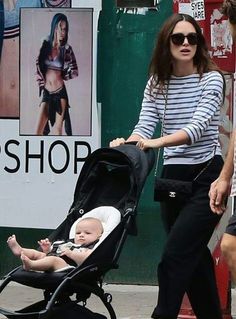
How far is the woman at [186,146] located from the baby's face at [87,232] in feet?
1.46

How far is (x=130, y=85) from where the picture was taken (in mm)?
8008

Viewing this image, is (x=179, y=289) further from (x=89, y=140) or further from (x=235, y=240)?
(x=89, y=140)

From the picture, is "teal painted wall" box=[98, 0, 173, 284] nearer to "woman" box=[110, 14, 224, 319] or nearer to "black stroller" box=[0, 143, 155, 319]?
"woman" box=[110, 14, 224, 319]

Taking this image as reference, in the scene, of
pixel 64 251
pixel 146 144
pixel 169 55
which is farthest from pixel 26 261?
pixel 169 55

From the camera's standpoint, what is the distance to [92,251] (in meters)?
5.54

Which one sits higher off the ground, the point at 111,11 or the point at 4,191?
the point at 111,11

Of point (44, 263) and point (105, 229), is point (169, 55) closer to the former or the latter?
point (105, 229)

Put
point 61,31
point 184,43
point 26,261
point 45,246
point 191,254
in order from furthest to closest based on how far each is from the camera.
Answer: point 61,31 < point 184,43 < point 191,254 < point 45,246 < point 26,261

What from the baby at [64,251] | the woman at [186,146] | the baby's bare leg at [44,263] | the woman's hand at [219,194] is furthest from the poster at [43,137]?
the woman's hand at [219,194]

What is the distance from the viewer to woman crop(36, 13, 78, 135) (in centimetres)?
801

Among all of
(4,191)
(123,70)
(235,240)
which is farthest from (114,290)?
(235,240)

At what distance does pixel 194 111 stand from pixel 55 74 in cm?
231

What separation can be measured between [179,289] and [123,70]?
262 cm

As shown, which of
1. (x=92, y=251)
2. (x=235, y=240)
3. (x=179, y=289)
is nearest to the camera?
(x=235, y=240)
